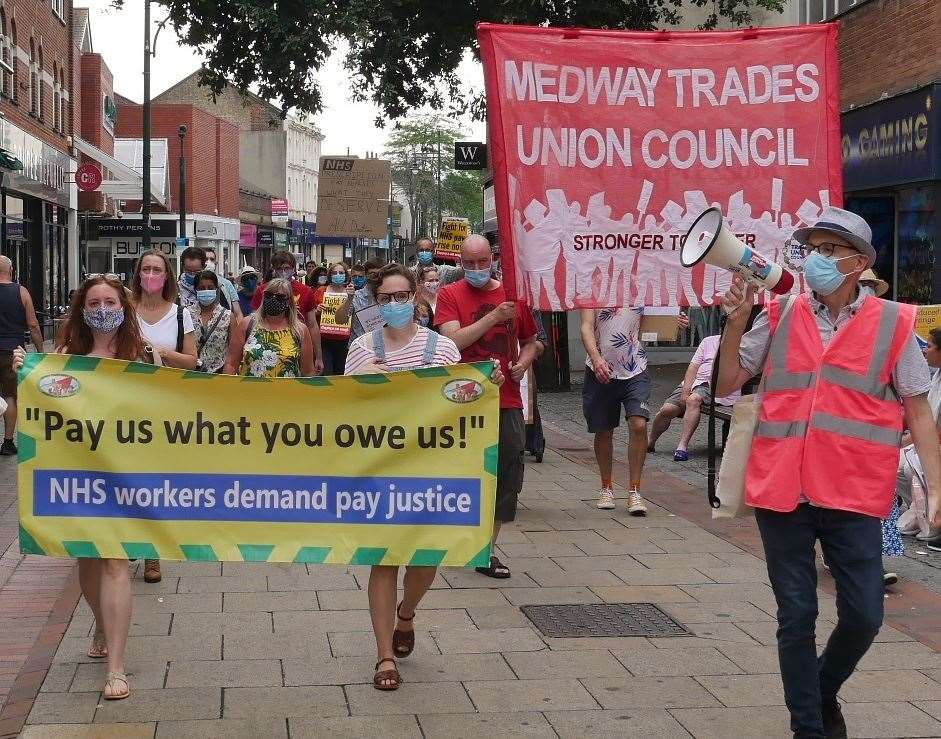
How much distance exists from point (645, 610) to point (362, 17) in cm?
1524

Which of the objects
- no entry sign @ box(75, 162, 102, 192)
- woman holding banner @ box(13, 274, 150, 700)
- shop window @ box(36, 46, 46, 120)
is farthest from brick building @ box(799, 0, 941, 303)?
shop window @ box(36, 46, 46, 120)

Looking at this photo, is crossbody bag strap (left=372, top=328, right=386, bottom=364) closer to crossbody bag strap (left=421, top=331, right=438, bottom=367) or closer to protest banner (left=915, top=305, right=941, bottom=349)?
crossbody bag strap (left=421, top=331, right=438, bottom=367)

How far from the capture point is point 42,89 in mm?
32938

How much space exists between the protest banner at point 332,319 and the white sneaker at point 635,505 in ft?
19.6

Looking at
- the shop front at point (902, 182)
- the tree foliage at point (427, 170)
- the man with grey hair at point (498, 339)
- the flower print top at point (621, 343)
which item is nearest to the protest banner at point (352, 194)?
the shop front at point (902, 182)

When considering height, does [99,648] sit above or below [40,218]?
below

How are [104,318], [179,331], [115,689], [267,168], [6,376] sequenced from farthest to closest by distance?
[267,168], [6,376], [179,331], [104,318], [115,689]

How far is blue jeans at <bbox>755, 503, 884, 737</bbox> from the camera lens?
4.61 m

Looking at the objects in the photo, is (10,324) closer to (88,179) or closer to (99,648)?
(99,648)

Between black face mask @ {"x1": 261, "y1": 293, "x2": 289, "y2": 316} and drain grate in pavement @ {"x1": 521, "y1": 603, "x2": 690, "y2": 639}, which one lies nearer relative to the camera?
drain grate in pavement @ {"x1": 521, "y1": 603, "x2": 690, "y2": 639}

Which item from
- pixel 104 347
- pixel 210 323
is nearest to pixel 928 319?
pixel 210 323

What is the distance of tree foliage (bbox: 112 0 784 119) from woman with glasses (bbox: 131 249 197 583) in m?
13.4

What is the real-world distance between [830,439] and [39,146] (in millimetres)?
29780

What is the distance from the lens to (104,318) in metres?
5.78
